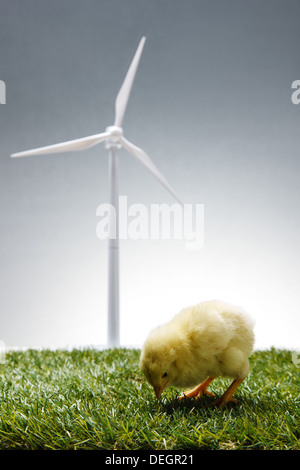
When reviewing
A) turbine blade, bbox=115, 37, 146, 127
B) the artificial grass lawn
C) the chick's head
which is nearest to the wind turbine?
turbine blade, bbox=115, 37, 146, 127

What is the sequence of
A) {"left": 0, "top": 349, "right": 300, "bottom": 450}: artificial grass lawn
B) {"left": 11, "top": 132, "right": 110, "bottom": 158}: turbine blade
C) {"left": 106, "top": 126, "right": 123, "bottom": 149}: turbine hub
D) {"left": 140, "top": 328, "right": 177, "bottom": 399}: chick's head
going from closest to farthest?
{"left": 0, "top": 349, "right": 300, "bottom": 450}: artificial grass lawn → {"left": 140, "top": 328, "right": 177, "bottom": 399}: chick's head → {"left": 11, "top": 132, "right": 110, "bottom": 158}: turbine blade → {"left": 106, "top": 126, "right": 123, "bottom": 149}: turbine hub

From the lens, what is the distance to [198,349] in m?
1.76

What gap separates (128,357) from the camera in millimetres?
3406

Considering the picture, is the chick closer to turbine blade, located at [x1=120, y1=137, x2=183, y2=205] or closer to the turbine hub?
turbine blade, located at [x1=120, y1=137, x2=183, y2=205]

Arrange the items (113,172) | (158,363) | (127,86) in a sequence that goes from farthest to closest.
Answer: (127,86), (113,172), (158,363)

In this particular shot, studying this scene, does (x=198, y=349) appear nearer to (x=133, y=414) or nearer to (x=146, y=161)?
(x=133, y=414)

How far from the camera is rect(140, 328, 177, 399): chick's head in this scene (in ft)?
5.53

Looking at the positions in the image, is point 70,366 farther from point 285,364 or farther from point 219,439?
point 219,439

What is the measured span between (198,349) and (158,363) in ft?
0.58

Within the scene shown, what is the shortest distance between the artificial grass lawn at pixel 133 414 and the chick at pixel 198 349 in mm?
133

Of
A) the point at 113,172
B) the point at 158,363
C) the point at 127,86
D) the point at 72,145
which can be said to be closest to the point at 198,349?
the point at 158,363

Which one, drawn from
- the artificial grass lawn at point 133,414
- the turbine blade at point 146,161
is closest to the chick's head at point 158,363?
the artificial grass lawn at point 133,414
